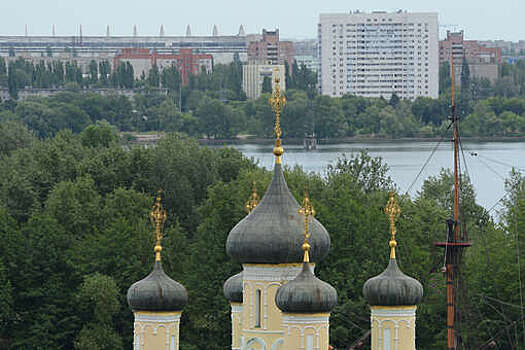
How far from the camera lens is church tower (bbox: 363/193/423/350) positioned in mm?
36250

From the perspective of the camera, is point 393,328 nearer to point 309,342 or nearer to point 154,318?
point 309,342

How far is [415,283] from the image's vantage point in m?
36.4

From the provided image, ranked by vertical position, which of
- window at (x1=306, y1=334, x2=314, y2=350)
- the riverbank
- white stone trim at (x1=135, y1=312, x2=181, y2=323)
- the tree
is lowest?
the riverbank

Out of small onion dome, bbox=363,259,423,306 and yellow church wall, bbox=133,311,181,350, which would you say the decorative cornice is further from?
yellow church wall, bbox=133,311,181,350

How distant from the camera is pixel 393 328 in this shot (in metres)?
36.4

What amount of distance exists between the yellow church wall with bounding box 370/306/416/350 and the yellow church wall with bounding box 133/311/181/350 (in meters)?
3.79

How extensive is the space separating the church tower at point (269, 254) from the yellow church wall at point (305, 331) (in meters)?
1.05

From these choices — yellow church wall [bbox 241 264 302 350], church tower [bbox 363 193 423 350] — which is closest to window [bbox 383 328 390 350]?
church tower [bbox 363 193 423 350]

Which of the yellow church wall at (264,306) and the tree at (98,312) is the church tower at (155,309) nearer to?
the yellow church wall at (264,306)

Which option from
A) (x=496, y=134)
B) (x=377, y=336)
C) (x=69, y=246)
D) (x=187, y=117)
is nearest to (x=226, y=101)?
(x=187, y=117)

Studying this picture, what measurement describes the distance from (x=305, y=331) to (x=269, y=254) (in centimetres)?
205

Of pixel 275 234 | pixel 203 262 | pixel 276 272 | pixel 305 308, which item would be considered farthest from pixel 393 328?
pixel 203 262

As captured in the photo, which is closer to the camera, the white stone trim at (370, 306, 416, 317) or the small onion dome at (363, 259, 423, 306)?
the small onion dome at (363, 259, 423, 306)

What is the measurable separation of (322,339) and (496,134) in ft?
381
